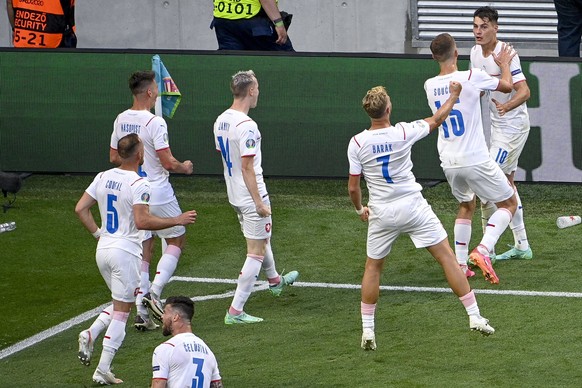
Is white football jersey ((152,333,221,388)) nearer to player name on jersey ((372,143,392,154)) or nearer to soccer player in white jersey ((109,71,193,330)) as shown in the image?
player name on jersey ((372,143,392,154))

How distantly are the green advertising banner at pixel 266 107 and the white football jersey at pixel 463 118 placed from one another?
12.5 ft

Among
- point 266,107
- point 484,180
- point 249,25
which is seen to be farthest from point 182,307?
point 249,25

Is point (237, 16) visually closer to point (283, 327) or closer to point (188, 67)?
point (188, 67)

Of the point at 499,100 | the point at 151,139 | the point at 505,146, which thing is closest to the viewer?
the point at 151,139

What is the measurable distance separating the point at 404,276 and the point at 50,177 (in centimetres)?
647

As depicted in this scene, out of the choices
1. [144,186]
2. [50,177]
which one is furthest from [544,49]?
[144,186]

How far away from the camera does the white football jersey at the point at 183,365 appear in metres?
7.87

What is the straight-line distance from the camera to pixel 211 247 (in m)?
14.2

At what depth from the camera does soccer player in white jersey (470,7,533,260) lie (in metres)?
12.3

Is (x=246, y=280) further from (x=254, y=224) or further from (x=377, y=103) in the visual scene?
(x=377, y=103)

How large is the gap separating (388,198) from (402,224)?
241 mm

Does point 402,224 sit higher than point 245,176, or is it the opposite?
point 245,176

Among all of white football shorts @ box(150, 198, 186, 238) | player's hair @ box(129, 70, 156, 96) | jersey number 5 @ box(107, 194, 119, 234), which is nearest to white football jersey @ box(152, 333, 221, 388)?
jersey number 5 @ box(107, 194, 119, 234)

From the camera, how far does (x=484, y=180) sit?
38.7 feet
